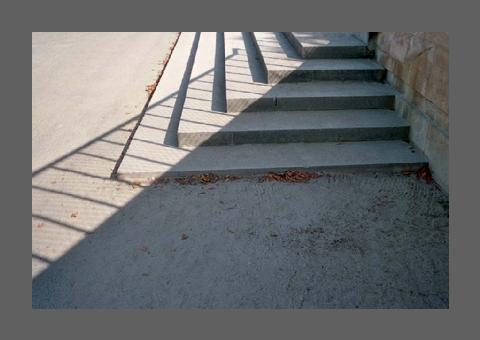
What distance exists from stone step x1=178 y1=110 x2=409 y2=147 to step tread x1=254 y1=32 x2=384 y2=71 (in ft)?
4.27

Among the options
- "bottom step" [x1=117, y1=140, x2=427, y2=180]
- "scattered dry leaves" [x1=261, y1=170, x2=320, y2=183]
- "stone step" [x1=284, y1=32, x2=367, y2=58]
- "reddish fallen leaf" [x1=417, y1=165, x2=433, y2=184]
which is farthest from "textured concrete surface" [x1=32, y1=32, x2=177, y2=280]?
"reddish fallen leaf" [x1=417, y1=165, x2=433, y2=184]

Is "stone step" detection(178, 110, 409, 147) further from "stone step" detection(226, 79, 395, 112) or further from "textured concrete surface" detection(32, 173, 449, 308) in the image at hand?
"textured concrete surface" detection(32, 173, 449, 308)

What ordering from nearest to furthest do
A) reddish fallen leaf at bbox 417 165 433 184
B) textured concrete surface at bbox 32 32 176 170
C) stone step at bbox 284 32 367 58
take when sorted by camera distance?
reddish fallen leaf at bbox 417 165 433 184 < textured concrete surface at bbox 32 32 176 170 < stone step at bbox 284 32 367 58

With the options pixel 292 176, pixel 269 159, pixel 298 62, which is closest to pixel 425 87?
pixel 292 176

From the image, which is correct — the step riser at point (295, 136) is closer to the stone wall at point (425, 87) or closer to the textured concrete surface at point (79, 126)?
the stone wall at point (425, 87)

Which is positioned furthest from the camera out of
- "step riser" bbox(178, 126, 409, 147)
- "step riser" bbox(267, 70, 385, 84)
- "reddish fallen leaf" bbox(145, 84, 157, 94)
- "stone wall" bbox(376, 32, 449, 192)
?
"reddish fallen leaf" bbox(145, 84, 157, 94)

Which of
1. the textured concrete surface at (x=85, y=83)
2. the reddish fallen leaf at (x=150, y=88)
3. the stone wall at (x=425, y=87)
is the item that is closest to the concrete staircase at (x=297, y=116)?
the stone wall at (x=425, y=87)

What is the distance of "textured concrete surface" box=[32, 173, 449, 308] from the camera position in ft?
11.6

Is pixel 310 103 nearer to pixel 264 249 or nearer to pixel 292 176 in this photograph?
pixel 292 176

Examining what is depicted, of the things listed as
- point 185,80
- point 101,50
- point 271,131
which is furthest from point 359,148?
point 101,50

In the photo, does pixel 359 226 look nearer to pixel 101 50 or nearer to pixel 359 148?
pixel 359 148

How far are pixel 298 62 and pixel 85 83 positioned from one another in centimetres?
475

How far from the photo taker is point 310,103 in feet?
20.9

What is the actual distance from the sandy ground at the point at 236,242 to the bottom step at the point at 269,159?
0.64 ft
